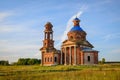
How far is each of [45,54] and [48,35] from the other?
5.50 meters

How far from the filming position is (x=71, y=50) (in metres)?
63.9

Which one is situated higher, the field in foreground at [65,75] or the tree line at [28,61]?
the tree line at [28,61]

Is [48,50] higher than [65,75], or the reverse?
[48,50]

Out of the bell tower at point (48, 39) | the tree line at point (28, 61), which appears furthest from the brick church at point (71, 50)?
the tree line at point (28, 61)

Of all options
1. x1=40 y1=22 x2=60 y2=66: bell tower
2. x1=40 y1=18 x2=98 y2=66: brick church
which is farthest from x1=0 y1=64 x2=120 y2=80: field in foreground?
x1=40 y1=22 x2=60 y2=66: bell tower

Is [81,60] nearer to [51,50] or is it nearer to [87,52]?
[87,52]

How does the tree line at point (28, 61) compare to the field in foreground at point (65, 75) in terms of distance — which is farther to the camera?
the tree line at point (28, 61)

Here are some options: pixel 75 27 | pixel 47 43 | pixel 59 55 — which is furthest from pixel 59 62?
pixel 75 27

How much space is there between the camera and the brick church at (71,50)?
2409 inches

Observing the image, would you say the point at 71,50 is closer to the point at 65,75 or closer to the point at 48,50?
the point at 48,50

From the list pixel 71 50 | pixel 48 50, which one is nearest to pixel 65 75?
pixel 71 50

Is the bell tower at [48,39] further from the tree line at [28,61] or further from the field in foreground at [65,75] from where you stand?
the field in foreground at [65,75]

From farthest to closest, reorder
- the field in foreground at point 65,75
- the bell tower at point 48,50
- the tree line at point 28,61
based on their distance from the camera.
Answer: the tree line at point 28,61
the bell tower at point 48,50
the field in foreground at point 65,75

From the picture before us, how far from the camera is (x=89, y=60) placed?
61125 mm
